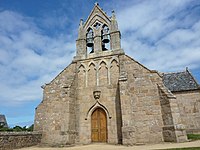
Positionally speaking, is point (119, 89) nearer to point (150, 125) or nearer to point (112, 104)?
point (112, 104)

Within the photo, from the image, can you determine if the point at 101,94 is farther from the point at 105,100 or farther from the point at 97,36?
the point at 97,36

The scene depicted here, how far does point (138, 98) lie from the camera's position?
1259 cm

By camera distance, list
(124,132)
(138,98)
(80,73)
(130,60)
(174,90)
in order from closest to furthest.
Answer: (124,132), (138,98), (130,60), (80,73), (174,90)

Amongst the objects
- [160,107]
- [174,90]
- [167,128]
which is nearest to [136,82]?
[160,107]

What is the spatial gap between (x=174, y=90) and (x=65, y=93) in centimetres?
1555

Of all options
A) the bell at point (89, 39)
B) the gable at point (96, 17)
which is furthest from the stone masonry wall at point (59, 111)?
the gable at point (96, 17)

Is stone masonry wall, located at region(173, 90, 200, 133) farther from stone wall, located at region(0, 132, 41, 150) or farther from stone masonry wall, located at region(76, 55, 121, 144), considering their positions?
stone wall, located at region(0, 132, 41, 150)

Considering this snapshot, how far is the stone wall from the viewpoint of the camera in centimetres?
1002

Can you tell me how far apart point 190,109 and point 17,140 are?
19.5 meters

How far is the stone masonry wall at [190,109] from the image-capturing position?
21.2m

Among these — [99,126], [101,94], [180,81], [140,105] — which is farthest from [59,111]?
[180,81]

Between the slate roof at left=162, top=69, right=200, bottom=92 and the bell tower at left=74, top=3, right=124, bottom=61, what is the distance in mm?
12654

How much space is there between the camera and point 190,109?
21797 millimetres

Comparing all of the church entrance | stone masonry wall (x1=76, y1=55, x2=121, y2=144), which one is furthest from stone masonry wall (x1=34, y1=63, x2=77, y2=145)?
the church entrance
